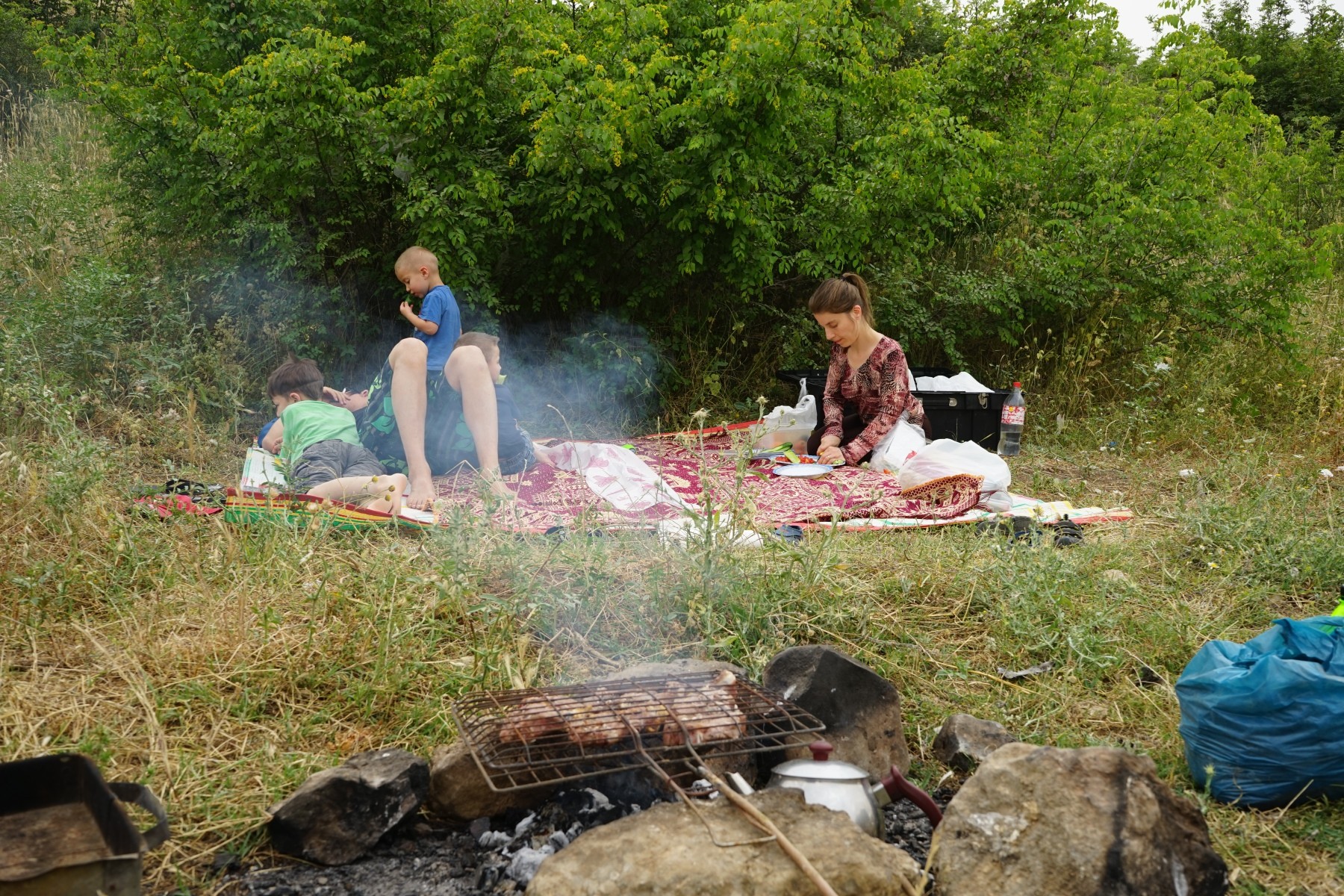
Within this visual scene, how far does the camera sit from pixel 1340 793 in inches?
99.3

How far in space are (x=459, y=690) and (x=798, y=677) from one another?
88 cm

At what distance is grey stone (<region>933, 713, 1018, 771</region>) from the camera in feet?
8.87

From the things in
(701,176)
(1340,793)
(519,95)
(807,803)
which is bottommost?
(1340,793)

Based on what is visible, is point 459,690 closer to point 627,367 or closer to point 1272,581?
point 1272,581

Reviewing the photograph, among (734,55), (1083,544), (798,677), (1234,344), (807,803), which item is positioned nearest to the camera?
(807,803)

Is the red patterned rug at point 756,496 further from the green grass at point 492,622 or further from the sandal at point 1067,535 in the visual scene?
the sandal at point 1067,535

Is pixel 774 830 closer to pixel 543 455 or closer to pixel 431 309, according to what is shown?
pixel 543 455

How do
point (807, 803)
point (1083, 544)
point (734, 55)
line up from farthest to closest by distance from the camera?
point (734, 55)
point (1083, 544)
point (807, 803)


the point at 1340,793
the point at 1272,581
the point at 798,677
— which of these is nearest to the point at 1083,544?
the point at 1272,581

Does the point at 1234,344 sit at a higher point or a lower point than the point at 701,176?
lower

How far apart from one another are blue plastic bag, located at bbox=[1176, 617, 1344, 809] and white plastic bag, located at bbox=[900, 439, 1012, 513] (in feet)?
7.80

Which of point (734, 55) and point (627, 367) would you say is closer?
point (734, 55)

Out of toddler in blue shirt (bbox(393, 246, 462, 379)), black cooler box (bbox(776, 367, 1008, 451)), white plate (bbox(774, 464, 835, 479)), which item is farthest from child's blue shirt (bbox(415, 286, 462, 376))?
black cooler box (bbox(776, 367, 1008, 451))

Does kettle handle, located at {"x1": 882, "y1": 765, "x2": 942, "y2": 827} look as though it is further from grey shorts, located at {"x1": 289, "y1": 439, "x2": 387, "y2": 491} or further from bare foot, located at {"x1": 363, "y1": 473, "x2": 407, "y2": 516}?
grey shorts, located at {"x1": 289, "y1": 439, "x2": 387, "y2": 491}
